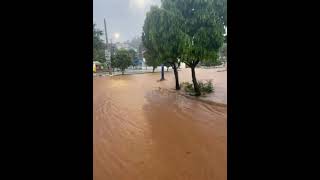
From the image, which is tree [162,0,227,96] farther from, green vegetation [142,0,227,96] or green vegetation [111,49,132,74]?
green vegetation [111,49,132,74]

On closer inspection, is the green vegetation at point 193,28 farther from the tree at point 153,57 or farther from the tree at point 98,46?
the tree at point 98,46

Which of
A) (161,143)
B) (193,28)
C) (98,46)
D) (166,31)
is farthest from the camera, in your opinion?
(98,46)

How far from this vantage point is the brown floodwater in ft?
15.3

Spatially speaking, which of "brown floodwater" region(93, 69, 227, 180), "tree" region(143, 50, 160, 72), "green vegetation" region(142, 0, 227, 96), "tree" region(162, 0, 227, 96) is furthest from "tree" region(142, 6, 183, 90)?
"brown floodwater" region(93, 69, 227, 180)

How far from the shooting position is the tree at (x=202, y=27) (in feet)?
37.7

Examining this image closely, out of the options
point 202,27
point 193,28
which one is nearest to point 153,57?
point 193,28

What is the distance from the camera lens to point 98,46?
3275 cm

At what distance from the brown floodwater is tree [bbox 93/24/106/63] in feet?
75.6

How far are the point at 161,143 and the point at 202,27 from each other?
7.15 meters

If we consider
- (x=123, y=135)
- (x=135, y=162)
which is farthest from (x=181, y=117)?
(x=135, y=162)

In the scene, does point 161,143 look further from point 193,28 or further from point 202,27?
point 193,28

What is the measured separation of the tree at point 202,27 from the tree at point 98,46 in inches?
855

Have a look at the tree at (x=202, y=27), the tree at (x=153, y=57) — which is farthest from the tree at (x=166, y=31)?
the tree at (x=153, y=57)
